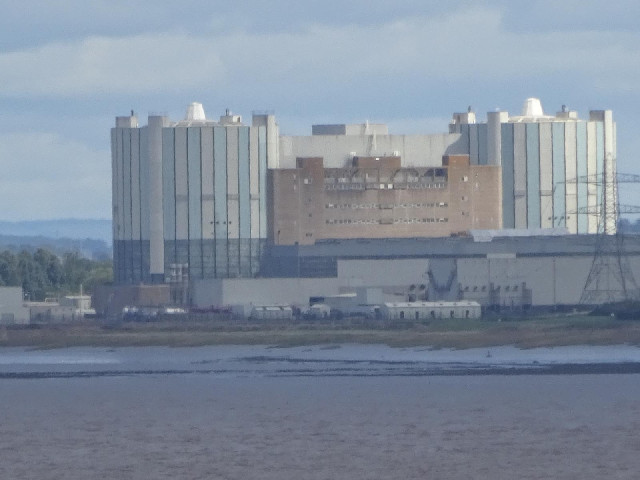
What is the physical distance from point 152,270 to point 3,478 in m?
81.2

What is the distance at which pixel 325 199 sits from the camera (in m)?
126

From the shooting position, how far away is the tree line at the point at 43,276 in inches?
5664

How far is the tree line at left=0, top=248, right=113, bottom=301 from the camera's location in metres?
144

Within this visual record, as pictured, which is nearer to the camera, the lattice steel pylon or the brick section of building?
the lattice steel pylon

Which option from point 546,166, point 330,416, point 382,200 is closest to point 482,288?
point 382,200

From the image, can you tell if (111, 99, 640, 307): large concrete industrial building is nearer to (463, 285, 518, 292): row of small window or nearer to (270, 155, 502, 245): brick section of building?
(270, 155, 502, 245): brick section of building

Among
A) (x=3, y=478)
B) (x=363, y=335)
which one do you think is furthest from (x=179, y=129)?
(x=3, y=478)

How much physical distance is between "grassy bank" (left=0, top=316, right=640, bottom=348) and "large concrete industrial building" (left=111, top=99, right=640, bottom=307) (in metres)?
16.6

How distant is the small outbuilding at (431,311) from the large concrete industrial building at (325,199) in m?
9.86

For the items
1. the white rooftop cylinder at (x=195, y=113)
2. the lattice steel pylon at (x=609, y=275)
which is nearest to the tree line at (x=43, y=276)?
the white rooftop cylinder at (x=195, y=113)

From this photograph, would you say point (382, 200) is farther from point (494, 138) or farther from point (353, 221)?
point (494, 138)

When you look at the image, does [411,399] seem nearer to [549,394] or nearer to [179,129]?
[549,394]

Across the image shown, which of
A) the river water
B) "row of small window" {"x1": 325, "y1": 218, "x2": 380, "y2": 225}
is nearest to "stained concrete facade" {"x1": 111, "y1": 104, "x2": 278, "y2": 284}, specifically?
"row of small window" {"x1": 325, "y1": 218, "x2": 380, "y2": 225}

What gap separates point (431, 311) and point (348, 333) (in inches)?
497
